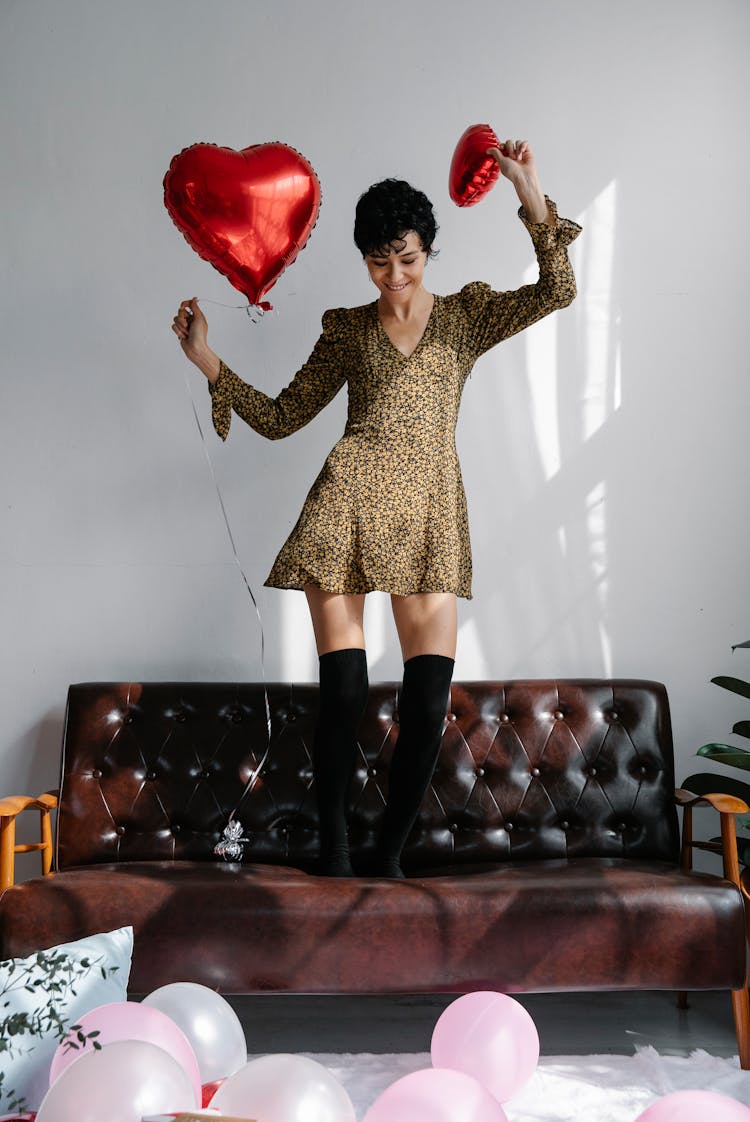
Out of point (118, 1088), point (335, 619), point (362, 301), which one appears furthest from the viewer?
point (362, 301)

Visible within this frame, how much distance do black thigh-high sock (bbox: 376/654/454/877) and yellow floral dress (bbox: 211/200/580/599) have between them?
0.59 feet

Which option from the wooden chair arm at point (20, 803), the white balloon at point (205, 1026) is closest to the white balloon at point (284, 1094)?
the white balloon at point (205, 1026)

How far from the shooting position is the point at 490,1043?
1.62 m

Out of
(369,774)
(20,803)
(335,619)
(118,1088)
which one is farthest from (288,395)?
(118,1088)

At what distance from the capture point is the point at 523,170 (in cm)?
214

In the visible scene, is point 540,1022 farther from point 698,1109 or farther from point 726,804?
point 698,1109

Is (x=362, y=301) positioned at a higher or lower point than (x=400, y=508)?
higher

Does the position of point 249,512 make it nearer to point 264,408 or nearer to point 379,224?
point 264,408

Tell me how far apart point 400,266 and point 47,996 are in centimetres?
161

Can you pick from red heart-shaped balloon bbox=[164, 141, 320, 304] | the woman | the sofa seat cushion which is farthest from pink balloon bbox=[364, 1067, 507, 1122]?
red heart-shaped balloon bbox=[164, 141, 320, 304]

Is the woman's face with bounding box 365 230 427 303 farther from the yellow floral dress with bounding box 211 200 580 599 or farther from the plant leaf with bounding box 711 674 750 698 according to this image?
the plant leaf with bounding box 711 674 750 698

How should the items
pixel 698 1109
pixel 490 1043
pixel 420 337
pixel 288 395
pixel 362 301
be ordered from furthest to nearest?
pixel 362 301
pixel 288 395
pixel 420 337
pixel 490 1043
pixel 698 1109

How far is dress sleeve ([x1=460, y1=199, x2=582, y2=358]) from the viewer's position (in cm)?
219

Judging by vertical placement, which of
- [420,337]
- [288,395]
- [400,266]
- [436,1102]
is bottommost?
[436,1102]
